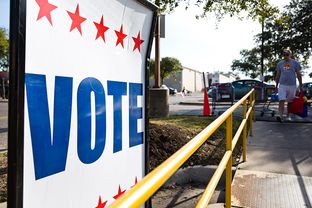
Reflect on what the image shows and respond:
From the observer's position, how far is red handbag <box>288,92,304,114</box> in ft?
29.2

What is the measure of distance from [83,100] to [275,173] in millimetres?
3628

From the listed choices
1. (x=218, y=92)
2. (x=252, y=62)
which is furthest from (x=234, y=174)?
(x=252, y=62)

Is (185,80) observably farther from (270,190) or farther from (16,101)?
(16,101)

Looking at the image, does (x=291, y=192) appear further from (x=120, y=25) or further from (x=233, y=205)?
(x=120, y=25)

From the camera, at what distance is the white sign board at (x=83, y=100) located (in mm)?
1274

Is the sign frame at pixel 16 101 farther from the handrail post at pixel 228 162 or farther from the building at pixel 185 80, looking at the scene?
the building at pixel 185 80

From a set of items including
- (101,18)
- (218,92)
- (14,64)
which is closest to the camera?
(14,64)

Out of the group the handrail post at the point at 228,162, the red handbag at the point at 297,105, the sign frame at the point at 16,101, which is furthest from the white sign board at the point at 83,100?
the red handbag at the point at 297,105

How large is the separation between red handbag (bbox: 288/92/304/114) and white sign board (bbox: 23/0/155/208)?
7.70 metres

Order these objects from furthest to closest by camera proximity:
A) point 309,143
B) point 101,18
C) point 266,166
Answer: point 309,143, point 266,166, point 101,18

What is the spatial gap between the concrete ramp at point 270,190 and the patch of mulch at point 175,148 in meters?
0.73

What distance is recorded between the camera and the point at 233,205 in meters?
3.44

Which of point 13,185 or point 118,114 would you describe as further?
point 118,114

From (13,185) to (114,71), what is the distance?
2.75ft
